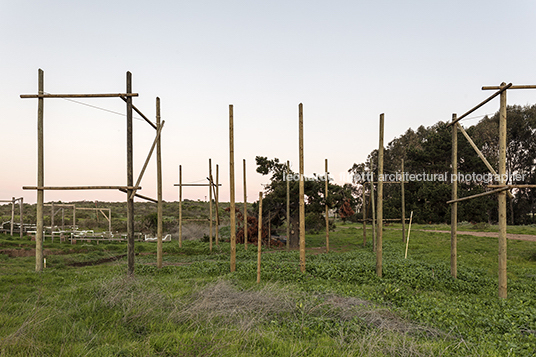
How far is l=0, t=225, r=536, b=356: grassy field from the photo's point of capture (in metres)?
5.95

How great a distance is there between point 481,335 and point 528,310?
7.16ft

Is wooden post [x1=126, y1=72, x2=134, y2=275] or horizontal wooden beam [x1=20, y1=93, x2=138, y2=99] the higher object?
horizontal wooden beam [x1=20, y1=93, x2=138, y2=99]

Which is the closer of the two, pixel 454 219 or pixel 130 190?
pixel 130 190

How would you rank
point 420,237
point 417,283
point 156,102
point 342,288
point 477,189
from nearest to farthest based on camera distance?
point 342,288
point 417,283
point 156,102
point 420,237
point 477,189

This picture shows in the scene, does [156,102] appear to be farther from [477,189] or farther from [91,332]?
[477,189]

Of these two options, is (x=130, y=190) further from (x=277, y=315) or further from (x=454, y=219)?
(x=454, y=219)

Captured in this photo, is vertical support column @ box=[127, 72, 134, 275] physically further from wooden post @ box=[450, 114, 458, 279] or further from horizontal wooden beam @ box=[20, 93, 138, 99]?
wooden post @ box=[450, 114, 458, 279]

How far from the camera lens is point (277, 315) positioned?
8.01 metres

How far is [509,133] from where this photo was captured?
157ft

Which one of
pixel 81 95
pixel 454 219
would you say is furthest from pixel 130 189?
pixel 454 219

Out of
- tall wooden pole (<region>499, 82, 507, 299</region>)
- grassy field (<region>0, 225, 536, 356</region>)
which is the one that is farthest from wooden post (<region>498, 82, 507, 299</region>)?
grassy field (<region>0, 225, 536, 356</region>)

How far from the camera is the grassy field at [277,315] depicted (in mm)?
5945

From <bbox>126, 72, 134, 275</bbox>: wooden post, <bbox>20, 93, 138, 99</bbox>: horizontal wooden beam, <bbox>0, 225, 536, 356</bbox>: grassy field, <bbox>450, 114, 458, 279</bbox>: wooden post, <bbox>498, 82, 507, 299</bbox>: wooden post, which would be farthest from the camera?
<bbox>20, 93, 138, 99</bbox>: horizontal wooden beam

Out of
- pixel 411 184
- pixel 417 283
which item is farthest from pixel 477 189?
pixel 417 283
